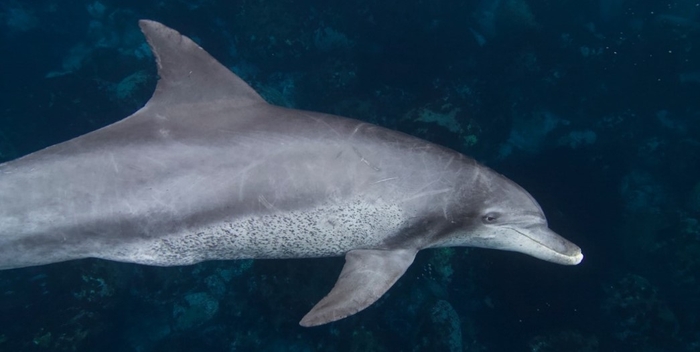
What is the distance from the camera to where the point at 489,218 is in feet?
17.2

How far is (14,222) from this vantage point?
4.36 metres

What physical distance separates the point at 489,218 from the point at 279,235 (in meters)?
2.70

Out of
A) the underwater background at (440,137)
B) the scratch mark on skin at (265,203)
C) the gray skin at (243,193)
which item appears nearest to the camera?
the gray skin at (243,193)

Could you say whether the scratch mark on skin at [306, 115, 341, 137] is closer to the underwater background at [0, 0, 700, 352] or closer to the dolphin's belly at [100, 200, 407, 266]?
the dolphin's belly at [100, 200, 407, 266]

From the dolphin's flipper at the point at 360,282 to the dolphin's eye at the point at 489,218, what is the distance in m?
1.00

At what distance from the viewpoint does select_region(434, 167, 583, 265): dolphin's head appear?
515 centimetres

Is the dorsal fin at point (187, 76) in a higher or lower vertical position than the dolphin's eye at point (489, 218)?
higher

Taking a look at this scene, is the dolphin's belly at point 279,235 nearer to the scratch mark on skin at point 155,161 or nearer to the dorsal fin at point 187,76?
the scratch mark on skin at point 155,161

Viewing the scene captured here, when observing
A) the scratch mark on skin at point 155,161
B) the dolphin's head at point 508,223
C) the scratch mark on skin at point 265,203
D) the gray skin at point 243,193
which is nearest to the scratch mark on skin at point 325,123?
the gray skin at point 243,193

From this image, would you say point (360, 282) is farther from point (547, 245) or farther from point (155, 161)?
point (155, 161)

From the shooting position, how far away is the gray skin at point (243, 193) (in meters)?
4.50

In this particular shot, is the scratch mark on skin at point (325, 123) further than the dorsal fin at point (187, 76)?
No

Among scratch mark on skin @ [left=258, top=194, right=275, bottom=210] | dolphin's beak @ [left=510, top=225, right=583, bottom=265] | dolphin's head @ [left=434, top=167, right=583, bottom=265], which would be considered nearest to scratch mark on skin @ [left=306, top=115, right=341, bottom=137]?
scratch mark on skin @ [left=258, top=194, right=275, bottom=210]

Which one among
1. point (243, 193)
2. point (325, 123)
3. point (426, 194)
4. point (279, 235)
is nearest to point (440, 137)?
point (426, 194)
